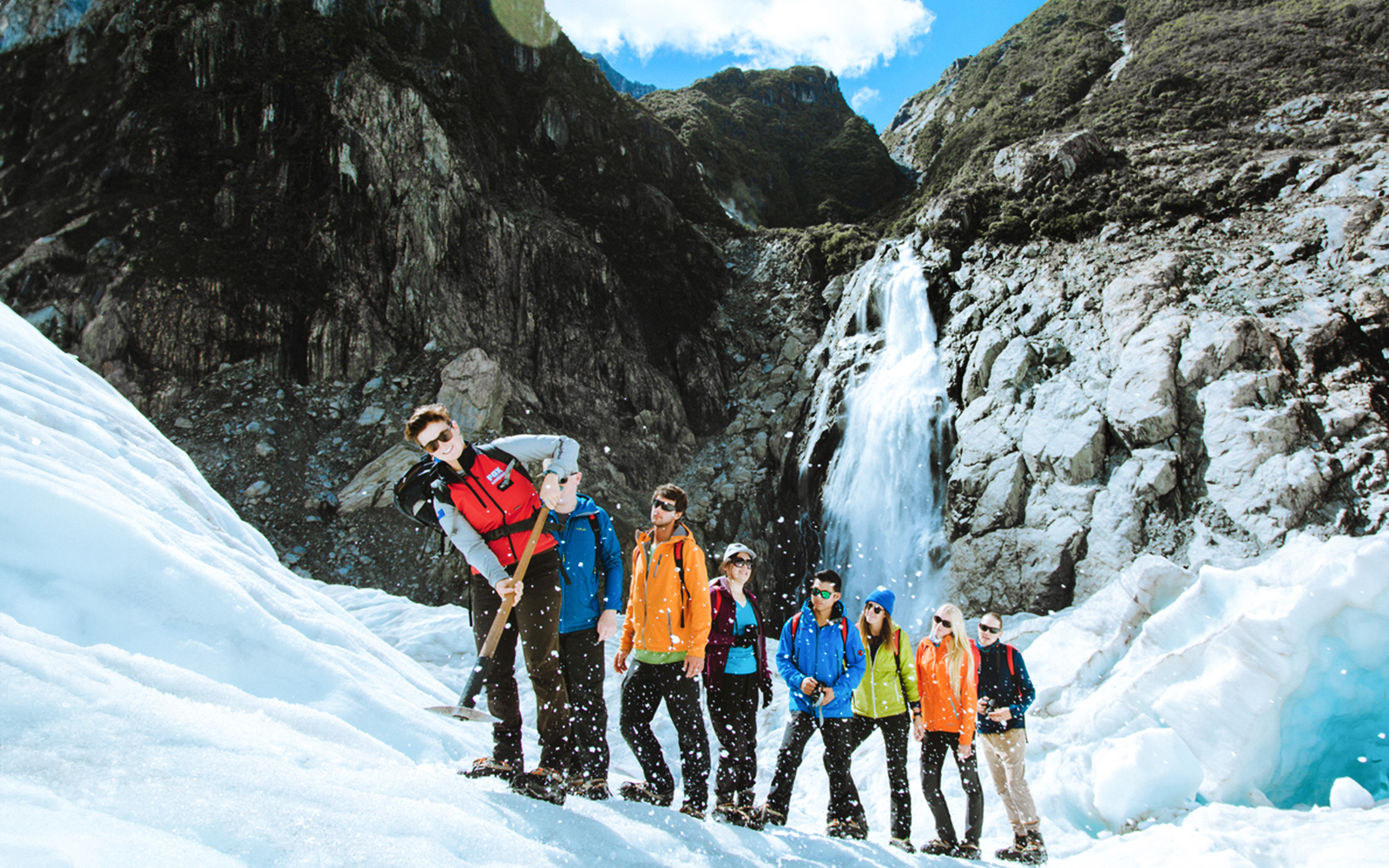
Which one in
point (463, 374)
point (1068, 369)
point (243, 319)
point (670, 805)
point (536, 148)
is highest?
point (536, 148)

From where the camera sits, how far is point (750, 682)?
15.3ft

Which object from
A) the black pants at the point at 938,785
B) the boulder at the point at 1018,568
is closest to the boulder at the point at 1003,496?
the boulder at the point at 1018,568

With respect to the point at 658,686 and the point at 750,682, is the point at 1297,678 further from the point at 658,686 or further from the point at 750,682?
the point at 658,686

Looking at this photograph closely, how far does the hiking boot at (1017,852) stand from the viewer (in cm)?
496

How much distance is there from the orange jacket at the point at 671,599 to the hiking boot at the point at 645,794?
0.82 meters

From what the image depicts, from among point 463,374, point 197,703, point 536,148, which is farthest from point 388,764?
point 536,148

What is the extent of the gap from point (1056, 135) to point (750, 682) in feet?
106

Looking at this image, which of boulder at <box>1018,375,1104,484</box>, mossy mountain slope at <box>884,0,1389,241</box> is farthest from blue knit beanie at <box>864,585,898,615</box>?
mossy mountain slope at <box>884,0,1389,241</box>

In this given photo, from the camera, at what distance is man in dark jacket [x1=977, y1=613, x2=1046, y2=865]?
16.9 ft

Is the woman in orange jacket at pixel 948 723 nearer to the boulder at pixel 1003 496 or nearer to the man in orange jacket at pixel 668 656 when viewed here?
the man in orange jacket at pixel 668 656

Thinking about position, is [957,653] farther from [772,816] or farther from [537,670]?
[537,670]

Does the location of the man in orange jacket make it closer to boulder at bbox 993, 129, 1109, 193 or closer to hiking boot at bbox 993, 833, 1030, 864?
hiking boot at bbox 993, 833, 1030, 864

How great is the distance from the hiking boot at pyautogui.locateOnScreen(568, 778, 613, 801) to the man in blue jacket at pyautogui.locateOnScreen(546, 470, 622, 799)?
14cm

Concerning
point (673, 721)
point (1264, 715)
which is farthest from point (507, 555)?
point (1264, 715)
